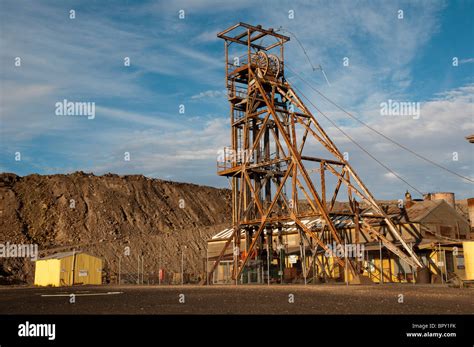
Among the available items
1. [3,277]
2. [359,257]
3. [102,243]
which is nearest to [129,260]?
[102,243]

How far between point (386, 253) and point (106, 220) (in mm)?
47464

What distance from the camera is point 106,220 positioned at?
74.5 metres

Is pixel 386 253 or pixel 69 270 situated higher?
pixel 386 253

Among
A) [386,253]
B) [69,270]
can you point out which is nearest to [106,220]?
[69,270]

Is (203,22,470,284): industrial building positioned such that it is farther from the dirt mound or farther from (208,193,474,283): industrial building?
the dirt mound

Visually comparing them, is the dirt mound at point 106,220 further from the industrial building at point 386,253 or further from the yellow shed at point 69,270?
the industrial building at point 386,253

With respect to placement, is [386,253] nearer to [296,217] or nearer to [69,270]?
[296,217]

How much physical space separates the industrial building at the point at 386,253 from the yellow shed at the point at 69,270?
15896 mm

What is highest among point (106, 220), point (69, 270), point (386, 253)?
point (106, 220)

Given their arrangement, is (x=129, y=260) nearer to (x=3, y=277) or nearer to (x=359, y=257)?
(x=3, y=277)

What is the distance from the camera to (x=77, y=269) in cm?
4638

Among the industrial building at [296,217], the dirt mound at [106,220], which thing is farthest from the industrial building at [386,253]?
the dirt mound at [106,220]

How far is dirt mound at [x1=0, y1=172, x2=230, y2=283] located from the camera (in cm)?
6469
